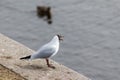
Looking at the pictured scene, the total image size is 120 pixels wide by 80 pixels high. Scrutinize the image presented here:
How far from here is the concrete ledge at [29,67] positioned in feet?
33.6

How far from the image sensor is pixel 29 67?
1072 cm

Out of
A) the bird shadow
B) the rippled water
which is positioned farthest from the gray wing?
the rippled water

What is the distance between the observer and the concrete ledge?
1025 centimetres

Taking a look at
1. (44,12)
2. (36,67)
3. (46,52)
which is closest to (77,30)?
(44,12)

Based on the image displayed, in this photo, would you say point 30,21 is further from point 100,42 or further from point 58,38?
point 58,38

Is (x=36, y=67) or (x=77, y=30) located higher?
(x=77, y=30)

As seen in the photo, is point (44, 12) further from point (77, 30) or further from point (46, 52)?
point (46, 52)

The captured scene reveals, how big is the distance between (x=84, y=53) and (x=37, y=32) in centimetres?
296

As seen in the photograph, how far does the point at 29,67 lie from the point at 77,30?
9.00m

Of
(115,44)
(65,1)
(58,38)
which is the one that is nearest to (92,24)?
(115,44)

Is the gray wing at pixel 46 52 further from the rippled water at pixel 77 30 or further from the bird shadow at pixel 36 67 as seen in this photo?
the rippled water at pixel 77 30

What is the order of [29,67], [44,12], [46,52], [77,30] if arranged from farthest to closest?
[44,12], [77,30], [29,67], [46,52]

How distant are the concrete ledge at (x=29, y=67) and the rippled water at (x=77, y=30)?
489 cm

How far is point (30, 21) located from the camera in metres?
21.0
